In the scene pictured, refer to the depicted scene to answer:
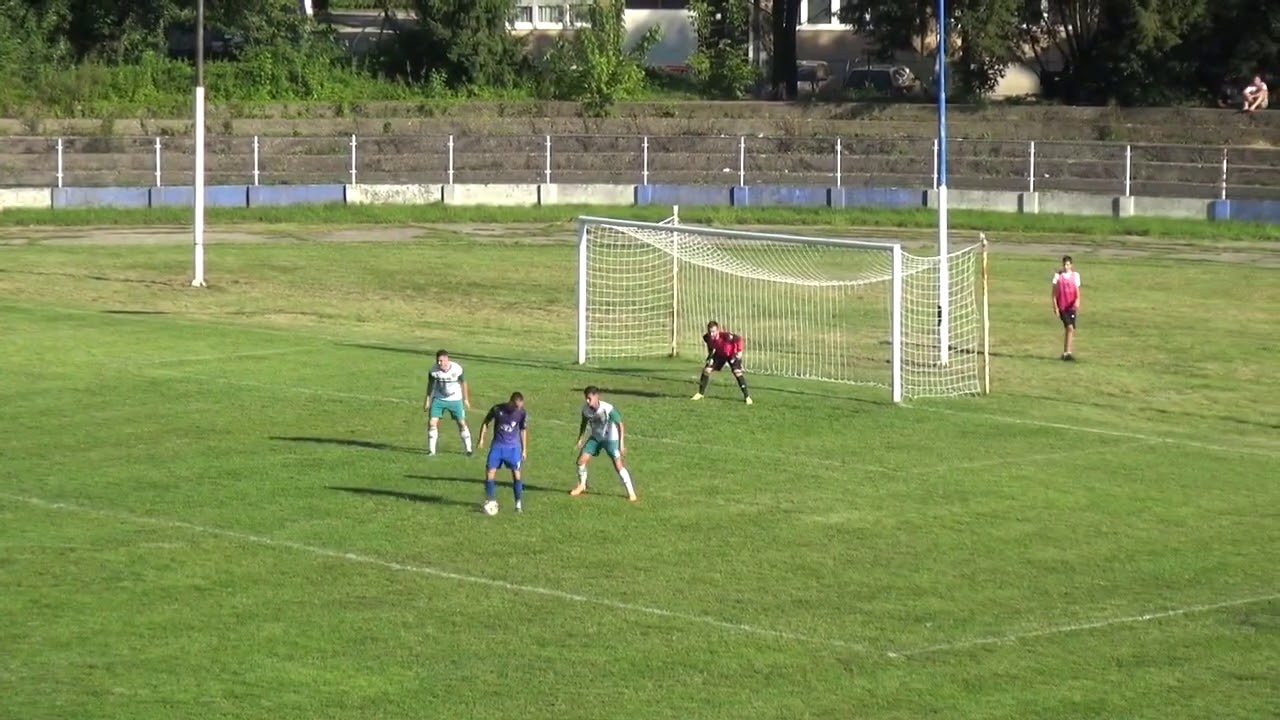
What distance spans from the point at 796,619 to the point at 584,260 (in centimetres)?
1761

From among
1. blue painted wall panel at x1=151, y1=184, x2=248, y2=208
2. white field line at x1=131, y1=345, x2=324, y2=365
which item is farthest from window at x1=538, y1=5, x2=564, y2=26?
white field line at x1=131, y1=345, x2=324, y2=365

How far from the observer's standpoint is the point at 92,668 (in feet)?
54.6

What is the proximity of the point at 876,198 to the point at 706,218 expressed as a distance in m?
6.10

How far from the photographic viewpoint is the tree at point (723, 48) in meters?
74.1

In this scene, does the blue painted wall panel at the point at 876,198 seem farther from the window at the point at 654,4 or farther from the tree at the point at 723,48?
the window at the point at 654,4

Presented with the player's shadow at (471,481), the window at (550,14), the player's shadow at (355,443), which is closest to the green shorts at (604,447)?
the player's shadow at (471,481)

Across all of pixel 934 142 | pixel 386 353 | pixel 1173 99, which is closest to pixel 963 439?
pixel 386 353

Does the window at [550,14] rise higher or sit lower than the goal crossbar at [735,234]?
higher

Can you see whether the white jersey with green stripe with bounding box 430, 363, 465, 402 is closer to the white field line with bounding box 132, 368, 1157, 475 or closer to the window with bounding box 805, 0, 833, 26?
the white field line with bounding box 132, 368, 1157, 475

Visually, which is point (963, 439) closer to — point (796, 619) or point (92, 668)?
point (796, 619)

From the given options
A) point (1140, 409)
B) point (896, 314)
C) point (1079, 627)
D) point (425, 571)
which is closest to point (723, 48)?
point (896, 314)

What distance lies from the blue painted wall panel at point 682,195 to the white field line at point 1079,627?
42.9 m

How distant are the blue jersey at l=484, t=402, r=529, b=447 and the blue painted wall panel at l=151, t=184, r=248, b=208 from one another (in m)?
38.7

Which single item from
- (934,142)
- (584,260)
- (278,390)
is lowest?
(278,390)
